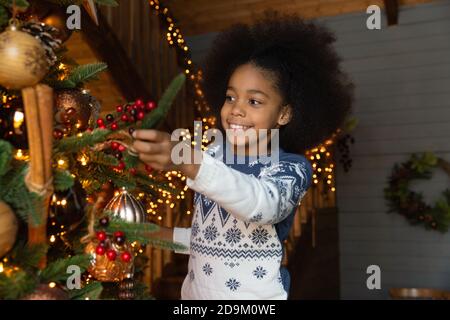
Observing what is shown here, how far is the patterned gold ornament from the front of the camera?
2.81ft

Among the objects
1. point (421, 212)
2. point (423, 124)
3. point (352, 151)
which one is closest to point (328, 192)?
point (352, 151)

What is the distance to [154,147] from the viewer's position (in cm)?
60

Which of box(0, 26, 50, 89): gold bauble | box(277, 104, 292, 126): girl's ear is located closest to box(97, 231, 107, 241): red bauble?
box(0, 26, 50, 89): gold bauble

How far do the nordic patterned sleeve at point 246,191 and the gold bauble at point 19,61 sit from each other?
0.27m

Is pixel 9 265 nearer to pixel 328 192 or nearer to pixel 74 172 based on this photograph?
pixel 74 172

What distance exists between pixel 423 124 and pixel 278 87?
3.57 m

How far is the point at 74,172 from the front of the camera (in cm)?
89

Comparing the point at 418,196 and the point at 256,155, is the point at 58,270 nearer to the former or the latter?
the point at 256,155

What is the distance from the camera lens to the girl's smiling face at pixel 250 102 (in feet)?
3.74

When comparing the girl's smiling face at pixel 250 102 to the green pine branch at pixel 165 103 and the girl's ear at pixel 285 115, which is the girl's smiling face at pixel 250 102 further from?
the green pine branch at pixel 165 103

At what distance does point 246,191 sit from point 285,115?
55 cm

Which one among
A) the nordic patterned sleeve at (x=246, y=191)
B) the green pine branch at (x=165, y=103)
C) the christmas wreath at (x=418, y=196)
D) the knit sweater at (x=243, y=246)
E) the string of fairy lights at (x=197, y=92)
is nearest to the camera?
the green pine branch at (x=165, y=103)

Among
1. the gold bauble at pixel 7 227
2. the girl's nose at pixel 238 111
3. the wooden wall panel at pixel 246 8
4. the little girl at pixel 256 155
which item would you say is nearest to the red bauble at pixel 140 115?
the little girl at pixel 256 155

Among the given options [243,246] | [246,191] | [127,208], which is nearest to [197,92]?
[243,246]
